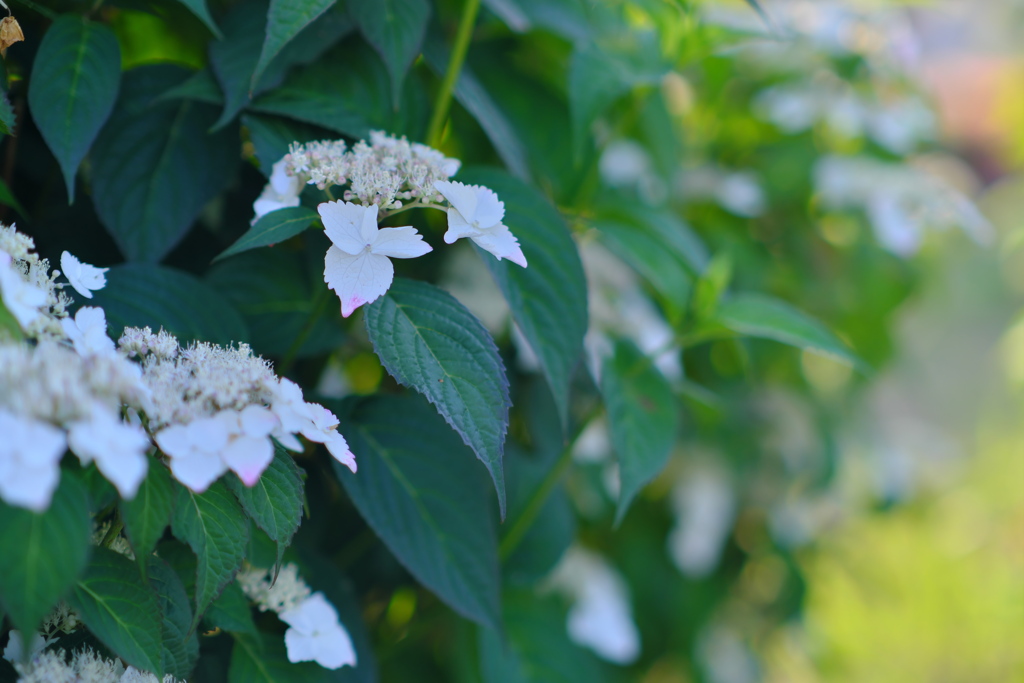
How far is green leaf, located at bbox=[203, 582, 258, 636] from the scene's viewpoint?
407 millimetres

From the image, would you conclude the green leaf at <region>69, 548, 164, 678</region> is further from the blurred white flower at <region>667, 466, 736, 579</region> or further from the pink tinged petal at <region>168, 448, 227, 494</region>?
the blurred white flower at <region>667, 466, 736, 579</region>

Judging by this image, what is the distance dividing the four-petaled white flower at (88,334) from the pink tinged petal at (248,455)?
71 mm

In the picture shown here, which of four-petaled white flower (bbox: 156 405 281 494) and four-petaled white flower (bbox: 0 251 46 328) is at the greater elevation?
four-petaled white flower (bbox: 0 251 46 328)

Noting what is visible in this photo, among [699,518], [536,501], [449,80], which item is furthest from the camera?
[699,518]

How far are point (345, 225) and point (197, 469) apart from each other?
15 centimetres

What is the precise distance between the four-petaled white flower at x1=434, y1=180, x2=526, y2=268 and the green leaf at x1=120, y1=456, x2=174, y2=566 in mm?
187

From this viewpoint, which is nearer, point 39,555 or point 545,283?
point 39,555

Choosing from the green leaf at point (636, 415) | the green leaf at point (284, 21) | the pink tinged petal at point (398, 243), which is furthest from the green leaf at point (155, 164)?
the green leaf at point (636, 415)

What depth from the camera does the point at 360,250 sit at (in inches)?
15.2

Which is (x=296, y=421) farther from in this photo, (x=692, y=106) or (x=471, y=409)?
(x=692, y=106)

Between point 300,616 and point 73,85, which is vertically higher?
point 73,85

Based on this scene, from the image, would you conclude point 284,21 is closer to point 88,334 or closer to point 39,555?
point 88,334

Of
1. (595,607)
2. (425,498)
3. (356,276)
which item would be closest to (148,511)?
(356,276)

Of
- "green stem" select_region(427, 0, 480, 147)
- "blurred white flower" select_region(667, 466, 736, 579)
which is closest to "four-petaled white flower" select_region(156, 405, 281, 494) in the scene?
"green stem" select_region(427, 0, 480, 147)
